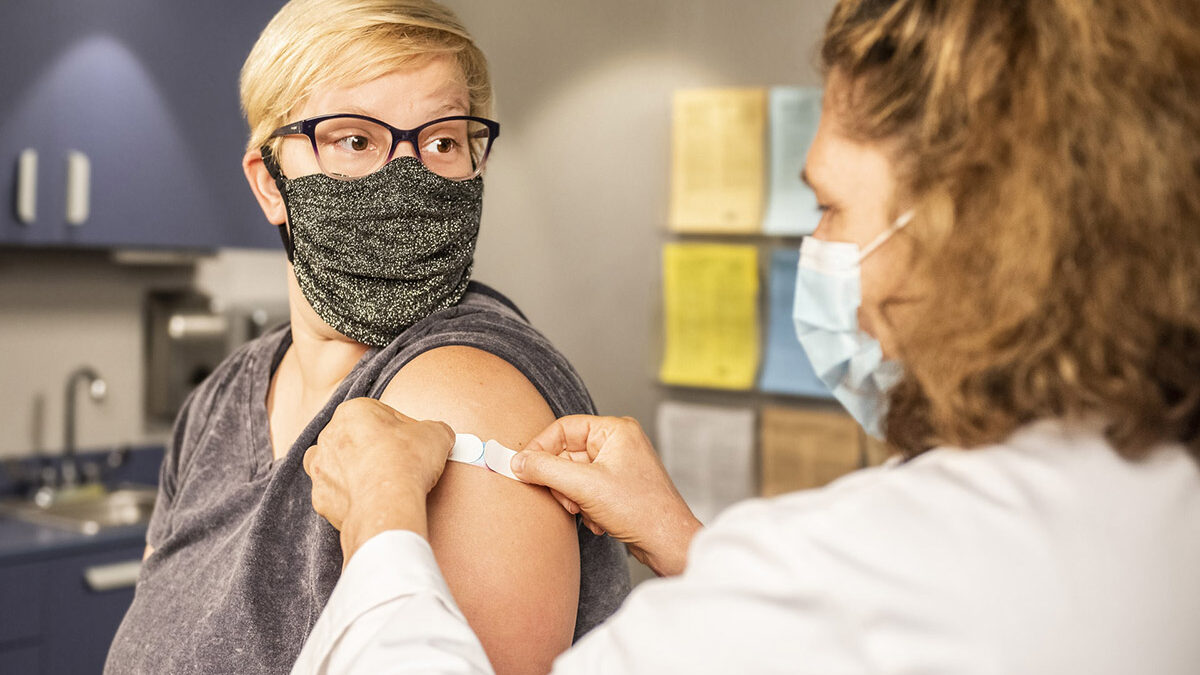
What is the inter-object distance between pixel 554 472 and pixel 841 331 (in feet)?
1.01

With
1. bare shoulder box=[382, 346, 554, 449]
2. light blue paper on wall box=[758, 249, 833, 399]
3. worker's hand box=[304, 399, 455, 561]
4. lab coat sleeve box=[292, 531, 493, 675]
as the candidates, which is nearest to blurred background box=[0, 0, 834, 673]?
light blue paper on wall box=[758, 249, 833, 399]

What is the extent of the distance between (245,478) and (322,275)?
264 millimetres

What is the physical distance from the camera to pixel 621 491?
1.02 m

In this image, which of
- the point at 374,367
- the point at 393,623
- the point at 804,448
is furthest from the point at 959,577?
the point at 804,448

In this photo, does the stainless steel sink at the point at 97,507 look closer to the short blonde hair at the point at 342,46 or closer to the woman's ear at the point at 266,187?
the woman's ear at the point at 266,187

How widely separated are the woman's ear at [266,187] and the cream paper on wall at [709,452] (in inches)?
62.1

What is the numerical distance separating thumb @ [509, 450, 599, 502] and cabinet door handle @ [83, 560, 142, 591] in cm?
189

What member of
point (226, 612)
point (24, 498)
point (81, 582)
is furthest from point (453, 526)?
point (24, 498)

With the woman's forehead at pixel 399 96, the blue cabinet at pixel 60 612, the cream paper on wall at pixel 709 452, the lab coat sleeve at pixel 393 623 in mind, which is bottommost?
the blue cabinet at pixel 60 612

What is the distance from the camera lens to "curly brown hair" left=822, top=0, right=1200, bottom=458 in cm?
59

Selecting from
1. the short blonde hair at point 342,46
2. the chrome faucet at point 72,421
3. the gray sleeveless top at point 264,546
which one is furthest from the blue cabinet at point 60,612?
the short blonde hair at point 342,46

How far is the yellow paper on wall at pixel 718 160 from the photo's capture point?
8.43 feet

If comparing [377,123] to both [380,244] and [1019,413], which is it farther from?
[1019,413]

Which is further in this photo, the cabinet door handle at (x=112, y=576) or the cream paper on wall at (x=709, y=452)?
the cream paper on wall at (x=709, y=452)
